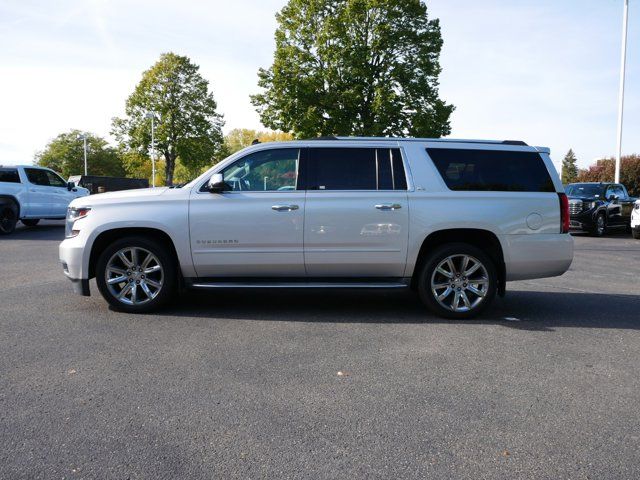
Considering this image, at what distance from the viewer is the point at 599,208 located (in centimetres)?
1780

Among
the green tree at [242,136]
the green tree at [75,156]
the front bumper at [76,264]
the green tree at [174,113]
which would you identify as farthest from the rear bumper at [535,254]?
the green tree at [242,136]

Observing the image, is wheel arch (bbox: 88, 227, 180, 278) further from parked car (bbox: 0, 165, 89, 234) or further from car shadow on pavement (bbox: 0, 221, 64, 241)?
parked car (bbox: 0, 165, 89, 234)

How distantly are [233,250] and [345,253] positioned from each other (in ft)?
3.99

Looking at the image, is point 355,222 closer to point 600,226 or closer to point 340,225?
point 340,225

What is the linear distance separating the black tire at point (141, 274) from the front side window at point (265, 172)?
3.51 feet

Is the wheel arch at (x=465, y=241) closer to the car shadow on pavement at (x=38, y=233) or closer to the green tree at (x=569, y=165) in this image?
the car shadow on pavement at (x=38, y=233)

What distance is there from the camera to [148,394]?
3.75 meters

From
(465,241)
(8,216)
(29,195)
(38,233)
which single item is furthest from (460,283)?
(29,195)

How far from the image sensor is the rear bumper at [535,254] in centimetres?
600

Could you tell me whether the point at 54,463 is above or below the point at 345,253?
below

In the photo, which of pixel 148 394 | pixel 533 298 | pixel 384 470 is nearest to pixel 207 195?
pixel 148 394

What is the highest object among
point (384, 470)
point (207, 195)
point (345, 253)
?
point (207, 195)

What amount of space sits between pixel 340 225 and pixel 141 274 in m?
2.28

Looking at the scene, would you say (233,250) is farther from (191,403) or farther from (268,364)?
(191,403)
